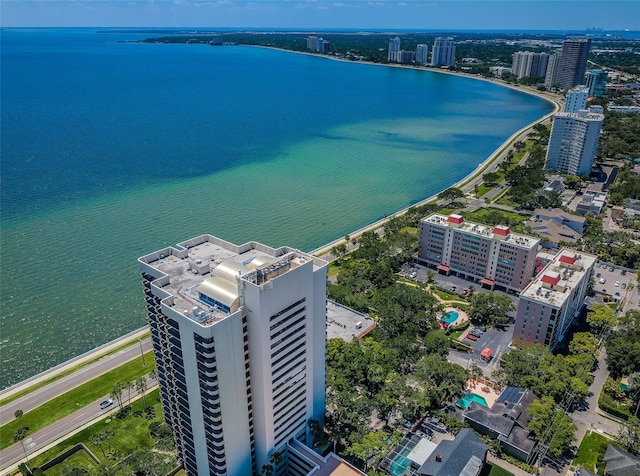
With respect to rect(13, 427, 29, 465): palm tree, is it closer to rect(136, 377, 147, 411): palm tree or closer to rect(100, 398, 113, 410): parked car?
rect(100, 398, 113, 410): parked car

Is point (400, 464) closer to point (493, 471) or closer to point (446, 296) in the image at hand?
point (493, 471)

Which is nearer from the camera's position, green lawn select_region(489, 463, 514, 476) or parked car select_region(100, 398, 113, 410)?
green lawn select_region(489, 463, 514, 476)

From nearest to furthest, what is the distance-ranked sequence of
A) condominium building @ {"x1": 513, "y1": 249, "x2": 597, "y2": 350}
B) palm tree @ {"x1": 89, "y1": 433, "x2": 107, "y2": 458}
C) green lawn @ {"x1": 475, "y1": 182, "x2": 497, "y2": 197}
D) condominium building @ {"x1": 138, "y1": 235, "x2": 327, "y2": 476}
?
condominium building @ {"x1": 138, "y1": 235, "x2": 327, "y2": 476}, palm tree @ {"x1": 89, "y1": 433, "x2": 107, "y2": 458}, condominium building @ {"x1": 513, "y1": 249, "x2": 597, "y2": 350}, green lawn @ {"x1": 475, "y1": 182, "x2": 497, "y2": 197}

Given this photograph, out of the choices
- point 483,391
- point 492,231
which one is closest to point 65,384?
point 483,391

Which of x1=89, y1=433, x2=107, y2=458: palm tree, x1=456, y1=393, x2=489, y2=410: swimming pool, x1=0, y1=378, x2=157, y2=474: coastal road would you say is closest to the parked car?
x1=0, y1=378, x2=157, y2=474: coastal road

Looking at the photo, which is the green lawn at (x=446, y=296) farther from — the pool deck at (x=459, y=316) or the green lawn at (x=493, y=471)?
the green lawn at (x=493, y=471)

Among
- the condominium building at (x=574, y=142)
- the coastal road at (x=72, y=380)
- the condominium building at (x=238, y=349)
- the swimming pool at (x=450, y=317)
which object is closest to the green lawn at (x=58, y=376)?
the coastal road at (x=72, y=380)

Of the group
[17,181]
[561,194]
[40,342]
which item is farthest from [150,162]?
[561,194]
